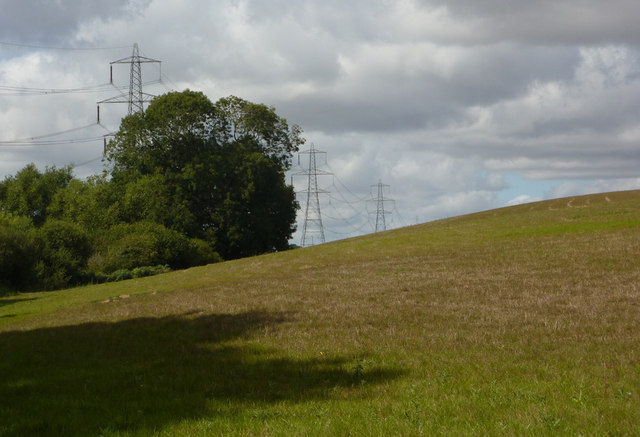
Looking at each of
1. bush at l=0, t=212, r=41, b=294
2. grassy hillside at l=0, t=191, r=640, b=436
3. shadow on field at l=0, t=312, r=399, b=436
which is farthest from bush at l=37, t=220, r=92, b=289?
shadow on field at l=0, t=312, r=399, b=436

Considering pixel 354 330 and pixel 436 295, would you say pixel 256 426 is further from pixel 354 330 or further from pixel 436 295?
pixel 436 295

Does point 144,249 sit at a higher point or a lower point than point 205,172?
lower

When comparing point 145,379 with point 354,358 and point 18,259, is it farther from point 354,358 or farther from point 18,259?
point 18,259

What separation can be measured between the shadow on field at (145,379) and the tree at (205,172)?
60194mm

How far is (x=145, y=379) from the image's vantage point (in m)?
12.3

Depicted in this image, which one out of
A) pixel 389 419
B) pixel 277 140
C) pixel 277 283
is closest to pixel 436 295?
pixel 277 283

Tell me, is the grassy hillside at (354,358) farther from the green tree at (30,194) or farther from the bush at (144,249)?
the green tree at (30,194)

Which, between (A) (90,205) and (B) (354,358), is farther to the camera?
(A) (90,205)

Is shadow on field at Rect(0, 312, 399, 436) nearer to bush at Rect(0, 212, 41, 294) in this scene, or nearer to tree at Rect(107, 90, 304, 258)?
bush at Rect(0, 212, 41, 294)

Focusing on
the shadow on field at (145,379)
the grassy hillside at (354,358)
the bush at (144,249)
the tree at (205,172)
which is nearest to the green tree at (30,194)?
the tree at (205,172)

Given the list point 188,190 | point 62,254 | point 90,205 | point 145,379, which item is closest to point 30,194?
point 90,205

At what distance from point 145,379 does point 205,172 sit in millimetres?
67521

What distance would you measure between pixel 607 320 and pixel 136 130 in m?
74.4

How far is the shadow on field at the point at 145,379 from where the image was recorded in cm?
960
